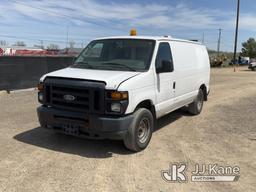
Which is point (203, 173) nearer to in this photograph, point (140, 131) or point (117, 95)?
point (140, 131)

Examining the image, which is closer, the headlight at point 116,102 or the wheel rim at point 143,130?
the headlight at point 116,102

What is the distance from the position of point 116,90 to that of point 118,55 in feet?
4.78

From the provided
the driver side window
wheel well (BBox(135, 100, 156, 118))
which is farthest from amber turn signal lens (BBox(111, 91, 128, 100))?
the driver side window

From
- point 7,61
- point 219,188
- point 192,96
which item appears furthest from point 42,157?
point 7,61

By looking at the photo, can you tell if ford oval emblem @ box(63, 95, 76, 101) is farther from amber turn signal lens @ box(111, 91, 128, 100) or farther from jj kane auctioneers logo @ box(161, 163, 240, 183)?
jj kane auctioneers logo @ box(161, 163, 240, 183)

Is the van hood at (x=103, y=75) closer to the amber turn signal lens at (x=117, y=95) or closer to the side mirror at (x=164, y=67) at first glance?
the amber turn signal lens at (x=117, y=95)

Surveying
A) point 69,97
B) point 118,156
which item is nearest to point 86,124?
point 69,97

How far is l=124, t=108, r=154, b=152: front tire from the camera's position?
5344 millimetres

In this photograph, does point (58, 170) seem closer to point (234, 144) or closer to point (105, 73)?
point (105, 73)

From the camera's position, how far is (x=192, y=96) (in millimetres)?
8305

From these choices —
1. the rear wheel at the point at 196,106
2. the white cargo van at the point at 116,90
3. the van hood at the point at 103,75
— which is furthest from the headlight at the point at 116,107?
the rear wheel at the point at 196,106

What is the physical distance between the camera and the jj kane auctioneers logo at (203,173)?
4559 millimetres

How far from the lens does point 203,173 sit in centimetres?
477

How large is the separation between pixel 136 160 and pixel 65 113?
58.5 inches
